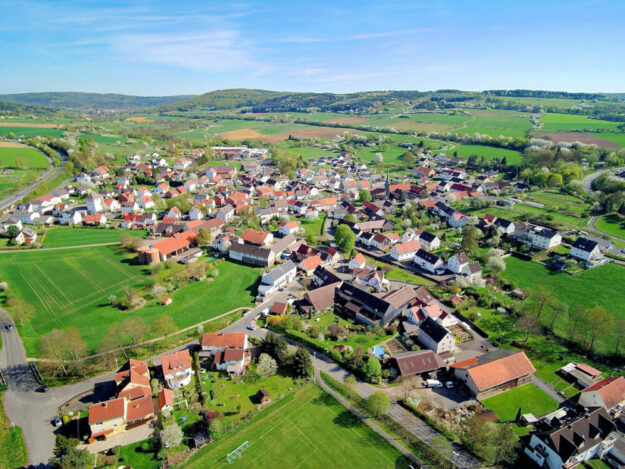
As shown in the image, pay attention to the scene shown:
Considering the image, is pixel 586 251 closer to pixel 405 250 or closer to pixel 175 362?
pixel 405 250

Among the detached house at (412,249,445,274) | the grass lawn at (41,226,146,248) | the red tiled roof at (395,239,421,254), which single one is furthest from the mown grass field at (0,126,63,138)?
the detached house at (412,249,445,274)

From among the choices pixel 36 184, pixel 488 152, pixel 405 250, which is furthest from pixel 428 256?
pixel 488 152

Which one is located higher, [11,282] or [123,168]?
[123,168]

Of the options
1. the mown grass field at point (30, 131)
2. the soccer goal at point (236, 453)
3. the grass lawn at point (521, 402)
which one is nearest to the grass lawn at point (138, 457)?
the soccer goal at point (236, 453)

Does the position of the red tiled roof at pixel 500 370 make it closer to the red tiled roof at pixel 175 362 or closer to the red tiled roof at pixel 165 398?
the red tiled roof at pixel 175 362

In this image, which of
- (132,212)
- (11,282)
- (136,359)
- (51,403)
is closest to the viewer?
(51,403)

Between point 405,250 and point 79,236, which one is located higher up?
point 79,236

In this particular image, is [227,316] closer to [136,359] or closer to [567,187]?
[136,359]

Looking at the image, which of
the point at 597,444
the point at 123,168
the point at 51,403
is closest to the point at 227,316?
the point at 51,403
